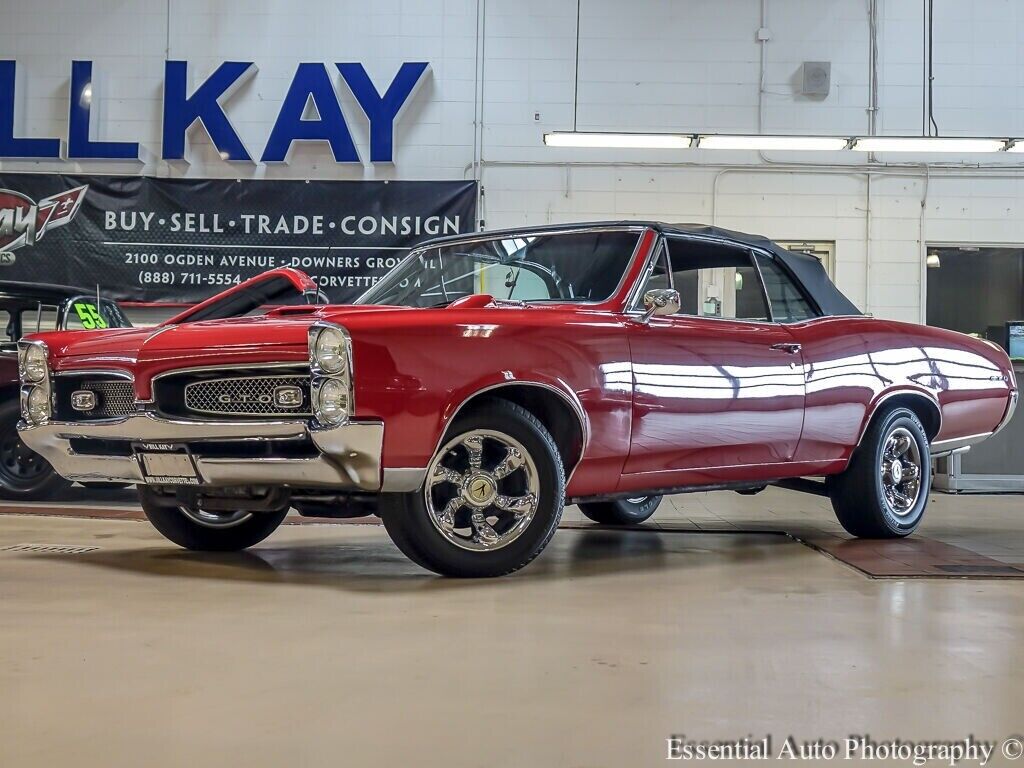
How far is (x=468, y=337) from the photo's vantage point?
4.09 m

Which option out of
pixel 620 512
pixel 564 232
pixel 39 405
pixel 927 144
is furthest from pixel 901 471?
pixel 927 144

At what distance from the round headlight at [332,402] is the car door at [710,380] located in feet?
4.11

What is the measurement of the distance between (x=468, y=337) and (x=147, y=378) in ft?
3.86

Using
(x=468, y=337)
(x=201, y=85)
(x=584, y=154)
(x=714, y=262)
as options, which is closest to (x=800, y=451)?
(x=714, y=262)

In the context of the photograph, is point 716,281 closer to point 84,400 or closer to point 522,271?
point 522,271

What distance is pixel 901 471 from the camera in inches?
238

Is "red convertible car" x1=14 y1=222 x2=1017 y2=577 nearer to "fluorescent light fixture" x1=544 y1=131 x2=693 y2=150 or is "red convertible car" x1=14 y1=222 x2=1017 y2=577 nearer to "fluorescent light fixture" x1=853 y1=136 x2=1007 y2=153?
"fluorescent light fixture" x1=544 y1=131 x2=693 y2=150

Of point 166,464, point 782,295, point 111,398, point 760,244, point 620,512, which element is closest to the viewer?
point 166,464

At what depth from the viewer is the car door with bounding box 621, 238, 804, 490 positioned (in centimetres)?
466

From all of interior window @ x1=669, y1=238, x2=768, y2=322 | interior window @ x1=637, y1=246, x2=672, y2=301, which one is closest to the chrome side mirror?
interior window @ x1=637, y1=246, x2=672, y2=301

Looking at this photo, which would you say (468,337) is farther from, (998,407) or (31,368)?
(998,407)

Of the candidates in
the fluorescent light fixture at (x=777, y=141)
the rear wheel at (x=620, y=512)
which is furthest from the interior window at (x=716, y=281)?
the fluorescent light fixture at (x=777, y=141)

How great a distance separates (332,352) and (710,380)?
175cm

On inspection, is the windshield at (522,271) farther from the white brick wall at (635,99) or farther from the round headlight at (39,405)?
the white brick wall at (635,99)
